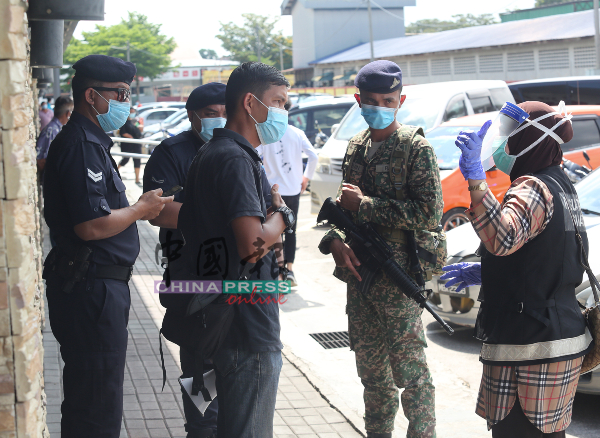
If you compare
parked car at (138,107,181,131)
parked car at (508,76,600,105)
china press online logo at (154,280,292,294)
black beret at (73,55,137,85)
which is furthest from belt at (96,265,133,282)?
parked car at (138,107,181,131)

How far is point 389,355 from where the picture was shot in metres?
3.30

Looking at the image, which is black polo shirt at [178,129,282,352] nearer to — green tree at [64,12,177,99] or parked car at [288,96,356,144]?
parked car at [288,96,356,144]

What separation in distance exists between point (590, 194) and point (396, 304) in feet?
10.3

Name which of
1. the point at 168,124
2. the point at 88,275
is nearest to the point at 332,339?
the point at 88,275

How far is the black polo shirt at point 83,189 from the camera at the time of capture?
2.70 metres

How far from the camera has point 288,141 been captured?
6723 mm

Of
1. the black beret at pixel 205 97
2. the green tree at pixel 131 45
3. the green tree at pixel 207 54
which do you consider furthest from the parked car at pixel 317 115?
the green tree at pixel 207 54

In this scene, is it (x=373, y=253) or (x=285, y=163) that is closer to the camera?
(x=373, y=253)

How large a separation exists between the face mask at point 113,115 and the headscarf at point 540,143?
184cm

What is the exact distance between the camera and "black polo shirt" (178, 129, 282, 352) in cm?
233

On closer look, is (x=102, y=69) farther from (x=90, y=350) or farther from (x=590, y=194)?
(x=590, y=194)

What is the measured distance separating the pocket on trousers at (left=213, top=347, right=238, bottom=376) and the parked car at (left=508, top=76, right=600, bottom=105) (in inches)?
478

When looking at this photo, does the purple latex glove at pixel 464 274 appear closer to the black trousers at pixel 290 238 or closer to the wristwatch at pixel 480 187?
the wristwatch at pixel 480 187

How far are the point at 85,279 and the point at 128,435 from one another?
139 centimetres
